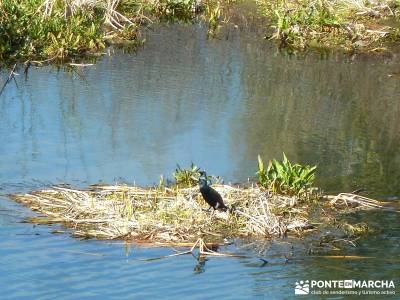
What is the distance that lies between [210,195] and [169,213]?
51 centimetres

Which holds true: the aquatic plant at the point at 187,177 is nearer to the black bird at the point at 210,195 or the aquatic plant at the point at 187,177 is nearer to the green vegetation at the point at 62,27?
the black bird at the point at 210,195

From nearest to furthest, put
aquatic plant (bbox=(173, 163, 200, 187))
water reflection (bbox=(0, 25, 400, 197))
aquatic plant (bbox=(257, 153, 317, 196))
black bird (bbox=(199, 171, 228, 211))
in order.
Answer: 1. black bird (bbox=(199, 171, 228, 211))
2. aquatic plant (bbox=(257, 153, 317, 196))
3. aquatic plant (bbox=(173, 163, 200, 187))
4. water reflection (bbox=(0, 25, 400, 197))

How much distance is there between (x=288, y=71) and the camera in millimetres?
17688

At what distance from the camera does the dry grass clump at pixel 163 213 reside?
9.60 metres

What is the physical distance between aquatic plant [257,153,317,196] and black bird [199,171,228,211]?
119 cm

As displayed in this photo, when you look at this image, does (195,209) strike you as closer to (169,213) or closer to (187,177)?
(169,213)

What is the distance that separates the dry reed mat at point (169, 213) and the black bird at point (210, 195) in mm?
199

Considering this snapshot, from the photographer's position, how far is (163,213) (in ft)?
32.3

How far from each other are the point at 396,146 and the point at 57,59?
6.50 m

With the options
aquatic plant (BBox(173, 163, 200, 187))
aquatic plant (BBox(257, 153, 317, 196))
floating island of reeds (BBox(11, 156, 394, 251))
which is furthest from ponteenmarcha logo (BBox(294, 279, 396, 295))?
aquatic plant (BBox(173, 163, 200, 187))

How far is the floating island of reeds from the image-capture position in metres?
9.62

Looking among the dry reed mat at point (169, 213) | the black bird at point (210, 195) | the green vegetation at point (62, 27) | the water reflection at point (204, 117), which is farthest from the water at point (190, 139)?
the green vegetation at point (62, 27)

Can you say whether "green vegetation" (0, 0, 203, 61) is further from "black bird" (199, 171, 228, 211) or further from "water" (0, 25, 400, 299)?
"black bird" (199, 171, 228, 211)

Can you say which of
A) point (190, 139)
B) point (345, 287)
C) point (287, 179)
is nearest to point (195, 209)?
point (287, 179)
